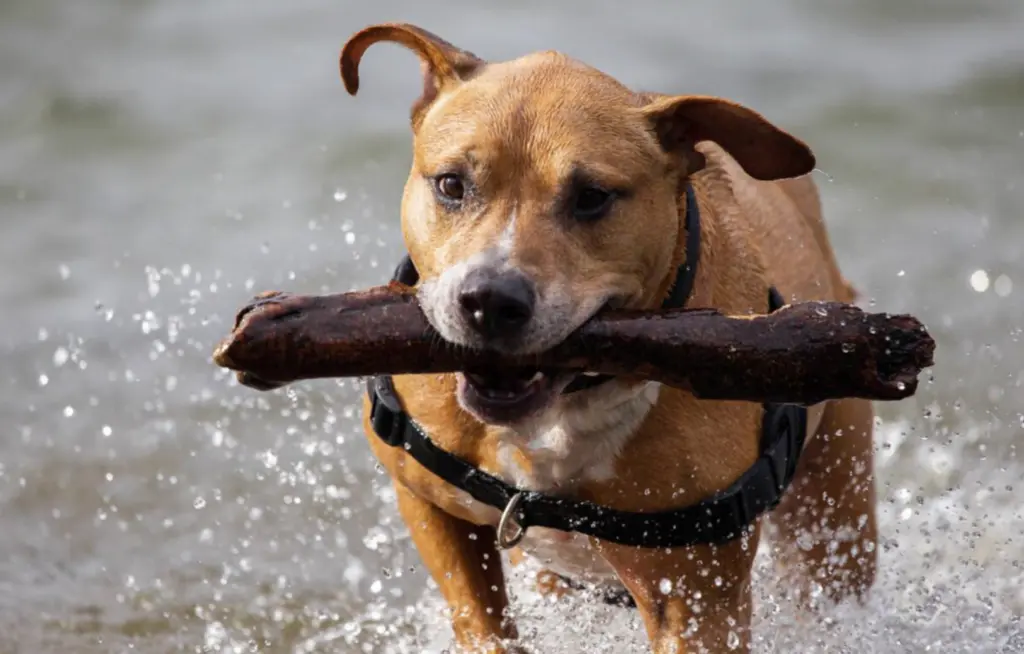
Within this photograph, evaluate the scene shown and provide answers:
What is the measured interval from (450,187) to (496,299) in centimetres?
42

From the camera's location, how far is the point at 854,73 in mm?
9656

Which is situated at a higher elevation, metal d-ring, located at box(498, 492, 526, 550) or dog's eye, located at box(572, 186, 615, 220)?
dog's eye, located at box(572, 186, 615, 220)

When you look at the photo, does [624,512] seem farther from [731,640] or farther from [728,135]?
[728,135]

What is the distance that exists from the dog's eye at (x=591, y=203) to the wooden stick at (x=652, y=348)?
9.8 inches

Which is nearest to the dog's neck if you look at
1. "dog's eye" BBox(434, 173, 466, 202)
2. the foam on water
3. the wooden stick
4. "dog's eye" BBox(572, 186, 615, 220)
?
the wooden stick

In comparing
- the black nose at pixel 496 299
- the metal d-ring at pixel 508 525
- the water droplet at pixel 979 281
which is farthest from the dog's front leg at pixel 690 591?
the water droplet at pixel 979 281

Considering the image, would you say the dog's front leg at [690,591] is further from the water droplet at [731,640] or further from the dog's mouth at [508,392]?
the dog's mouth at [508,392]

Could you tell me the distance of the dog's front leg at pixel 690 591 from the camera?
155 inches

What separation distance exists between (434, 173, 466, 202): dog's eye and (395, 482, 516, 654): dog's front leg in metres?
1.00

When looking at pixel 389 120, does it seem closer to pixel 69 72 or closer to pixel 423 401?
pixel 69 72

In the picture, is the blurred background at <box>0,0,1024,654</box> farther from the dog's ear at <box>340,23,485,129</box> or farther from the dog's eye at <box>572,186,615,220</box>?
the dog's ear at <box>340,23,485,129</box>

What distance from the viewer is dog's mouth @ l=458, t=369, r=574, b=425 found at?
3.46 metres

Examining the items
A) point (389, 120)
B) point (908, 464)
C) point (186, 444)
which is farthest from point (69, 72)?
point (908, 464)

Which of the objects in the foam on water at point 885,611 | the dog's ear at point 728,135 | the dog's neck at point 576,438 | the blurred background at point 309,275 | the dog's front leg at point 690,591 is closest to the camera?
the dog's ear at point 728,135
